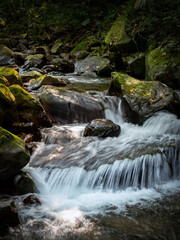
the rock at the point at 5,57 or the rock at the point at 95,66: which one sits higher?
the rock at the point at 5,57

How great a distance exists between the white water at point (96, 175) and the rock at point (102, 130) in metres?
0.18

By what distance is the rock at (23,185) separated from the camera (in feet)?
11.9

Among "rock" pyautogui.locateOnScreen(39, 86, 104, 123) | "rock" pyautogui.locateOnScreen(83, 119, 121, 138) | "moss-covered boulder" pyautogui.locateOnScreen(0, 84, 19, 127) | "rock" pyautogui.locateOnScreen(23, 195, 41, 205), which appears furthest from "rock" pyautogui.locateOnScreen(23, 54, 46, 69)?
"rock" pyautogui.locateOnScreen(23, 195, 41, 205)

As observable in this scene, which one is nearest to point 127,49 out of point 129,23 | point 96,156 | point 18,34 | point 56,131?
point 129,23

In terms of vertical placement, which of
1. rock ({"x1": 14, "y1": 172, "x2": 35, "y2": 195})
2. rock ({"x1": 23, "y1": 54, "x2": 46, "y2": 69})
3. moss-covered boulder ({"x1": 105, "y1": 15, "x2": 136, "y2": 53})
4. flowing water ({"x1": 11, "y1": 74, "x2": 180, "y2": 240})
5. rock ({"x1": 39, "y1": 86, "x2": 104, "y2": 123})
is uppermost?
moss-covered boulder ({"x1": 105, "y1": 15, "x2": 136, "y2": 53})

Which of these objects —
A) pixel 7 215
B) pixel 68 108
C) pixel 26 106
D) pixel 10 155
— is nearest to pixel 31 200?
pixel 7 215

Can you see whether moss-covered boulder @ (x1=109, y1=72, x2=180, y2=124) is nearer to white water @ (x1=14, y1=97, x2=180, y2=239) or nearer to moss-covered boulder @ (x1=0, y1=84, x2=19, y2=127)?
white water @ (x1=14, y1=97, x2=180, y2=239)

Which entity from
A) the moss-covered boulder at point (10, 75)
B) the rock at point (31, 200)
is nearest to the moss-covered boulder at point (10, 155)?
the rock at point (31, 200)

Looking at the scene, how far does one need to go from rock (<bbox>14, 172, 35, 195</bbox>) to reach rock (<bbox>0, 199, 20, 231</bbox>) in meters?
0.74

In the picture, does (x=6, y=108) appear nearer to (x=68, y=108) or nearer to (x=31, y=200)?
(x=68, y=108)

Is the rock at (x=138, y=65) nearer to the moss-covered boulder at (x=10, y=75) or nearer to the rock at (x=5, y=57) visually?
the moss-covered boulder at (x=10, y=75)

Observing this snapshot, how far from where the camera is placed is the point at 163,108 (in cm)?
587

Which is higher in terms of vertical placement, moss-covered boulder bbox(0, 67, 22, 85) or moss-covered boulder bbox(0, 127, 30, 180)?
moss-covered boulder bbox(0, 67, 22, 85)

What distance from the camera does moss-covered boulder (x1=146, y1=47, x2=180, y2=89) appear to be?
741cm
